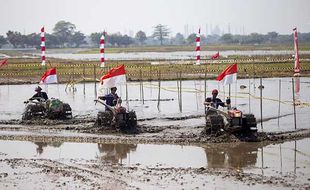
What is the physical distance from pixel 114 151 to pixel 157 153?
1796 mm

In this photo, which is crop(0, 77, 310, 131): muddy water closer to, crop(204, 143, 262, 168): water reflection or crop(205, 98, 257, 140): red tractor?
crop(205, 98, 257, 140): red tractor

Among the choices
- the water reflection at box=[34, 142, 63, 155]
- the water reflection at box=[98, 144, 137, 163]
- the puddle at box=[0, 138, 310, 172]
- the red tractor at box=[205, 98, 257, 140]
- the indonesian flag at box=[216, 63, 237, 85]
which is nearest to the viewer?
the puddle at box=[0, 138, 310, 172]

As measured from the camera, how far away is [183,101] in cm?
3722

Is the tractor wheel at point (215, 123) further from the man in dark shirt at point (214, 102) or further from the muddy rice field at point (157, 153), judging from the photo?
the man in dark shirt at point (214, 102)

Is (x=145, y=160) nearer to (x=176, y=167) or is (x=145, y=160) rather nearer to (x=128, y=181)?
(x=176, y=167)

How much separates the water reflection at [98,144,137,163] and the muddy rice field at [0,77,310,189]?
35 millimetres

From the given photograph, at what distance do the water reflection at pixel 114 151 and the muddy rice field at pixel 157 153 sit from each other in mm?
35

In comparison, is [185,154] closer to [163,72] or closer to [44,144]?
[44,144]

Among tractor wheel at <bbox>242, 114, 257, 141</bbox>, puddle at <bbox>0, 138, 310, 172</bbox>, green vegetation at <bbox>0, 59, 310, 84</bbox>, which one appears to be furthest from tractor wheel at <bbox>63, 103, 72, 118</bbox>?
green vegetation at <bbox>0, 59, 310, 84</bbox>

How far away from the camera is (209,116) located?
22.7 m

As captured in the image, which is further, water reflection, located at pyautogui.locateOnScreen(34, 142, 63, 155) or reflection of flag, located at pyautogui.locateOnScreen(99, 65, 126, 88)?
reflection of flag, located at pyautogui.locateOnScreen(99, 65, 126, 88)

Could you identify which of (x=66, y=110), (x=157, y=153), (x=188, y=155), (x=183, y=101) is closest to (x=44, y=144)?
(x=157, y=153)

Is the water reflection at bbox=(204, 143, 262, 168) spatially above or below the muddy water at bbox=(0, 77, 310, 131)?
below

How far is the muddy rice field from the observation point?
16498mm
